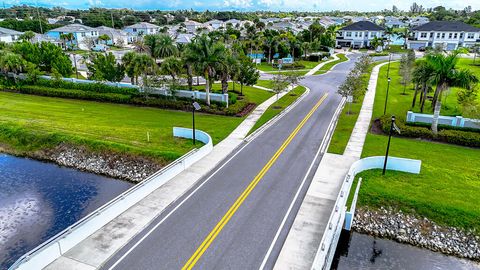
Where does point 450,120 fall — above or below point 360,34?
below

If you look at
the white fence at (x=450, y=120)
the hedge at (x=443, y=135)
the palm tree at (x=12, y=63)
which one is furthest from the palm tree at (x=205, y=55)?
the palm tree at (x=12, y=63)

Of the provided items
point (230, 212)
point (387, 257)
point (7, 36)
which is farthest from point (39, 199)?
point (7, 36)

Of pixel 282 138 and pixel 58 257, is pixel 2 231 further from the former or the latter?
pixel 282 138

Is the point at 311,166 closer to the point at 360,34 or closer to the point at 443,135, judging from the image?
the point at 443,135

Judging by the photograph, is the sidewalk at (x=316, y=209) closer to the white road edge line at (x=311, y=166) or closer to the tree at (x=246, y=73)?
the white road edge line at (x=311, y=166)

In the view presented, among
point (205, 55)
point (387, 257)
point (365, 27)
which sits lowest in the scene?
point (387, 257)
